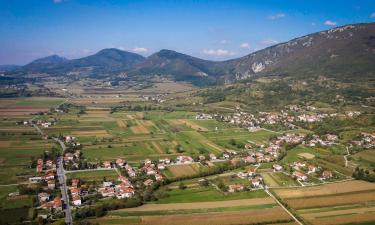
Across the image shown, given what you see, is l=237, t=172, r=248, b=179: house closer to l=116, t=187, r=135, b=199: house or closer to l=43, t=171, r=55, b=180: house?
l=116, t=187, r=135, b=199: house

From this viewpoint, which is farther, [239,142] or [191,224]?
[239,142]

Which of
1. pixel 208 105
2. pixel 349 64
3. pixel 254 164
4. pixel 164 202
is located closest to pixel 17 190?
pixel 164 202

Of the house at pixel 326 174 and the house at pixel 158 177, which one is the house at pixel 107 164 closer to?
the house at pixel 158 177

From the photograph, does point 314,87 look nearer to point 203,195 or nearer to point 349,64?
point 349,64

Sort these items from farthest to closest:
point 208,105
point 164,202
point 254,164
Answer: point 208,105
point 254,164
point 164,202

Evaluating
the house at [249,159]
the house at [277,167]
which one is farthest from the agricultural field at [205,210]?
the house at [249,159]

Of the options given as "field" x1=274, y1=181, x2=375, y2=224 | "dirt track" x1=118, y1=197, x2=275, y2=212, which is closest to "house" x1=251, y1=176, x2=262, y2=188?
"field" x1=274, y1=181, x2=375, y2=224
